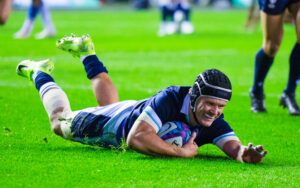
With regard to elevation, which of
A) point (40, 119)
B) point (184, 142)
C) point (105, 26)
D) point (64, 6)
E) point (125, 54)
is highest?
point (184, 142)

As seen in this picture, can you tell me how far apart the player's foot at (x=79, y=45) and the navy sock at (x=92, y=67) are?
0.25 feet

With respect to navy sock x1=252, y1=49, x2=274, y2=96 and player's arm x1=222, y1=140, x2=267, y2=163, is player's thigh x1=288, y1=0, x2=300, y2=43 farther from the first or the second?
player's arm x1=222, y1=140, x2=267, y2=163

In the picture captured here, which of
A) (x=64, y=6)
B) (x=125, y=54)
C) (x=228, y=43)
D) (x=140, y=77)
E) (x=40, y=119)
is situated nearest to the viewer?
(x=40, y=119)

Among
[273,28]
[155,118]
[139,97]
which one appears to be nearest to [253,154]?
[155,118]

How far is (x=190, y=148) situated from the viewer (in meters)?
8.29

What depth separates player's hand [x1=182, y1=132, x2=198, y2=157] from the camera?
27.1ft

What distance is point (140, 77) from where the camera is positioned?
52.1 feet

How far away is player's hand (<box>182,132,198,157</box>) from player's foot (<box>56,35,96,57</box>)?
72.5 inches

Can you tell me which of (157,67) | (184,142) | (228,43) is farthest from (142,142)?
(228,43)

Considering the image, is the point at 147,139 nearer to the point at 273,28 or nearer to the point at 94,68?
the point at 94,68

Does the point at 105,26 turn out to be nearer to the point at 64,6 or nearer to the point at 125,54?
the point at 125,54

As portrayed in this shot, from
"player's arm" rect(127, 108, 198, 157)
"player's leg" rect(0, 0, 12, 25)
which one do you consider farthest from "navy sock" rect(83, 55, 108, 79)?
"player's leg" rect(0, 0, 12, 25)

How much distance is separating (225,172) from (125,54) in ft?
42.4

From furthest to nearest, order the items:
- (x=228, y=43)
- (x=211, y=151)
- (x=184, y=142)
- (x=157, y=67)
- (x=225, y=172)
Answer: (x=228, y=43), (x=157, y=67), (x=211, y=151), (x=184, y=142), (x=225, y=172)
